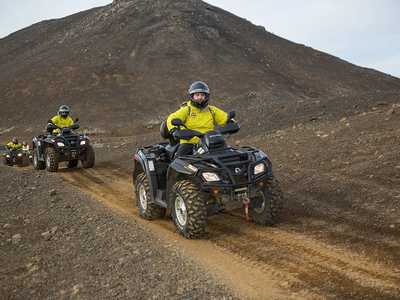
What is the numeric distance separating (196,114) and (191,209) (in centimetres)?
204

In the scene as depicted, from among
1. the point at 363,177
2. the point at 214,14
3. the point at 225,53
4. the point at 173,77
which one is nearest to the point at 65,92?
the point at 173,77

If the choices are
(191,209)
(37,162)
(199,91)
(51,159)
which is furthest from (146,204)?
(37,162)

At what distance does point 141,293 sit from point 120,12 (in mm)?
71099

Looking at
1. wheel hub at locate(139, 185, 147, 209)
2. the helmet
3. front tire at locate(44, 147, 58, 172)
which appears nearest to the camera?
wheel hub at locate(139, 185, 147, 209)

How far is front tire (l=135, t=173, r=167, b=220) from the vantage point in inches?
279

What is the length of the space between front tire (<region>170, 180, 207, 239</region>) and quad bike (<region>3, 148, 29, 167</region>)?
48.3 feet

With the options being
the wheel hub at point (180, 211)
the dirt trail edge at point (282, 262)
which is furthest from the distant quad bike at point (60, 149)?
the wheel hub at point (180, 211)

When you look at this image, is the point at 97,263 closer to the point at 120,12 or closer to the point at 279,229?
the point at 279,229

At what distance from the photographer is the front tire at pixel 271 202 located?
6082mm

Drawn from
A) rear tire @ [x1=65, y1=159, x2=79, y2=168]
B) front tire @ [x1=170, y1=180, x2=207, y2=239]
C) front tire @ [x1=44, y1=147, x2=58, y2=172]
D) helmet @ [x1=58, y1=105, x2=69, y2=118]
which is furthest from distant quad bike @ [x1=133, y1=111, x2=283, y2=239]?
rear tire @ [x1=65, y1=159, x2=79, y2=168]

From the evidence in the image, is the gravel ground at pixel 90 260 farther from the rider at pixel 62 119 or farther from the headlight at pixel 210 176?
the rider at pixel 62 119

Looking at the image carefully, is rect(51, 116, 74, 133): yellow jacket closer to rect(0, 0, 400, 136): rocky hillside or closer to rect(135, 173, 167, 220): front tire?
rect(135, 173, 167, 220): front tire

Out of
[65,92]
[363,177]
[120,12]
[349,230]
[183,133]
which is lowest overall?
[349,230]

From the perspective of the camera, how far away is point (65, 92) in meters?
48.0
